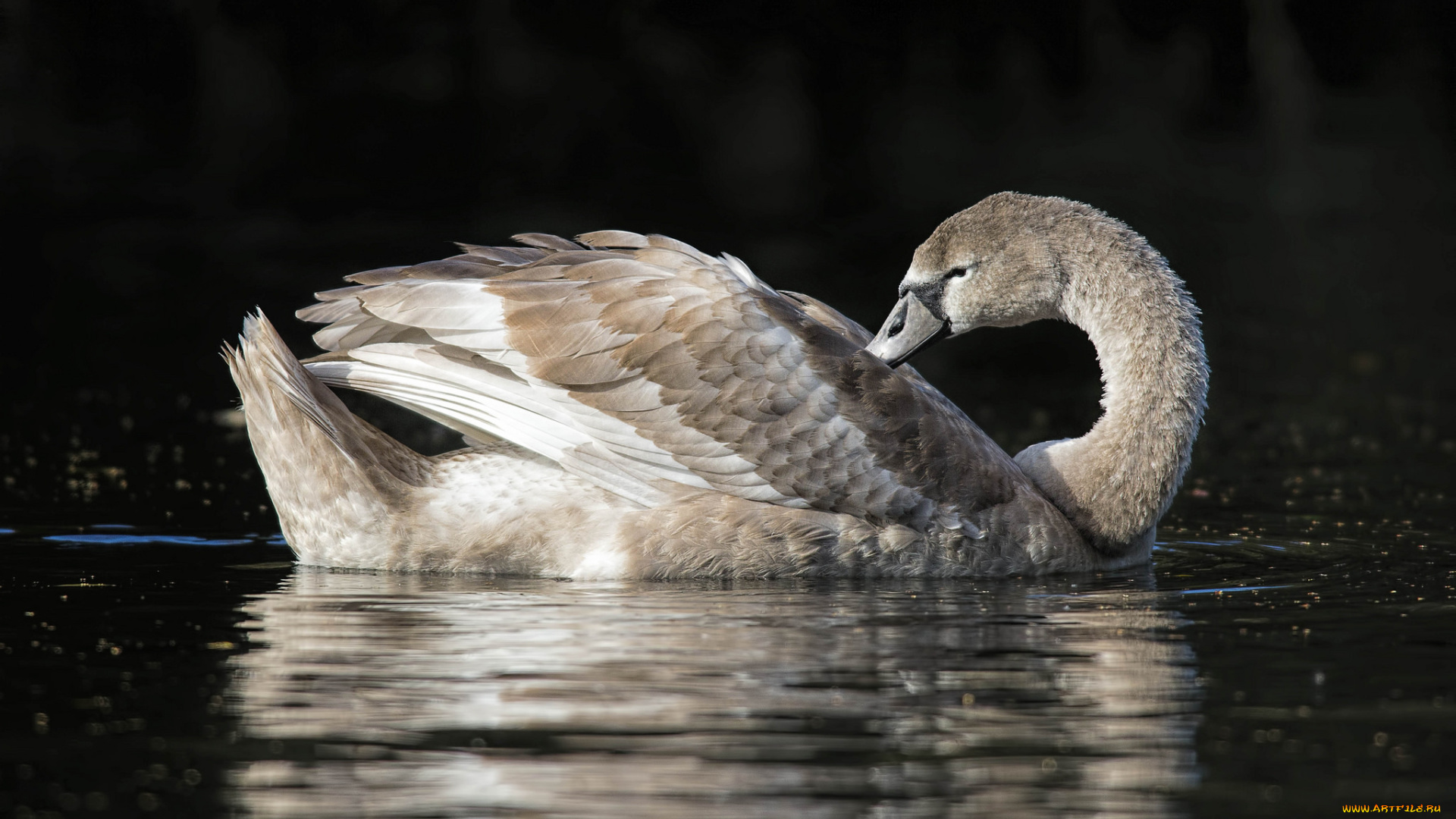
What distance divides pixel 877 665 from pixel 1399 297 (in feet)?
51.3

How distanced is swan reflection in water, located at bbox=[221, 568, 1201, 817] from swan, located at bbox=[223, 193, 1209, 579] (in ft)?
0.99

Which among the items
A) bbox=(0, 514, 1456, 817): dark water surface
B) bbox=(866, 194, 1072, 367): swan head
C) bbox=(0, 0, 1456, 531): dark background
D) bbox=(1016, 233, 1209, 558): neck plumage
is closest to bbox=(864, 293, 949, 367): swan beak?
bbox=(866, 194, 1072, 367): swan head

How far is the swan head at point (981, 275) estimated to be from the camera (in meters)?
8.47

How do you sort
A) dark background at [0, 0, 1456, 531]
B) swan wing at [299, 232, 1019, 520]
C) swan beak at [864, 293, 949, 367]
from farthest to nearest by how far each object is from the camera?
dark background at [0, 0, 1456, 531], swan beak at [864, 293, 949, 367], swan wing at [299, 232, 1019, 520]

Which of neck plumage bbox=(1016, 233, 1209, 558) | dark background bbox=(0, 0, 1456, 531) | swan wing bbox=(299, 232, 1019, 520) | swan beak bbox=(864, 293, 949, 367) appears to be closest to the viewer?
swan wing bbox=(299, 232, 1019, 520)

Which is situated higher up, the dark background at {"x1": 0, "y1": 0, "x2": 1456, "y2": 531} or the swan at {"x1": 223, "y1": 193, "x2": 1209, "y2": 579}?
the dark background at {"x1": 0, "y1": 0, "x2": 1456, "y2": 531}

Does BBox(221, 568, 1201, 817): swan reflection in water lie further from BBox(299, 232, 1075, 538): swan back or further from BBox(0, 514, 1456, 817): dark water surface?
BBox(299, 232, 1075, 538): swan back

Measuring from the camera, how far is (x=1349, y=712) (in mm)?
5590

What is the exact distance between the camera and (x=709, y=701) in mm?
5617

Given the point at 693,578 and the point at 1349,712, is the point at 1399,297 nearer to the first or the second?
the point at 693,578

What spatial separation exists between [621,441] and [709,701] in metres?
2.28

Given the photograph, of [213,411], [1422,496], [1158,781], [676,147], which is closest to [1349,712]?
[1158,781]

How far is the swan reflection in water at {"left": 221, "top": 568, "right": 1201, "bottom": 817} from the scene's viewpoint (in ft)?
15.7

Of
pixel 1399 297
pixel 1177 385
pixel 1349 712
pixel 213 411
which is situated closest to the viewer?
pixel 1349 712
